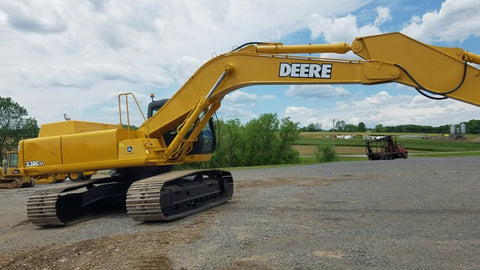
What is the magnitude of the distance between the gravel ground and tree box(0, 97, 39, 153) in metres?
52.1

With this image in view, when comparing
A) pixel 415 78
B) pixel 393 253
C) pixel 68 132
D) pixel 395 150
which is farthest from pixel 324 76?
pixel 395 150

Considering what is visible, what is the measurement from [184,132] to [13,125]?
188 ft

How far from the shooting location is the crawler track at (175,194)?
8.03 m

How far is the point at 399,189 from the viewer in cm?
1280

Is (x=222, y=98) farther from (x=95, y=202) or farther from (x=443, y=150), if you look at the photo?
(x=443, y=150)

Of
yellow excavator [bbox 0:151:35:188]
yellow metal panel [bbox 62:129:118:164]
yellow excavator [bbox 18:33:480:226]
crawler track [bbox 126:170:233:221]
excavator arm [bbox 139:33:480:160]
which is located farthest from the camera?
yellow excavator [bbox 0:151:35:188]

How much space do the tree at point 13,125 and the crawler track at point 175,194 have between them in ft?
175

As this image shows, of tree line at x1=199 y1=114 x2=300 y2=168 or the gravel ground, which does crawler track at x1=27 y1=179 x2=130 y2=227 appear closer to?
the gravel ground

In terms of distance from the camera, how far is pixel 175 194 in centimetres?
880

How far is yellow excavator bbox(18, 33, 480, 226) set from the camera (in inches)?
275

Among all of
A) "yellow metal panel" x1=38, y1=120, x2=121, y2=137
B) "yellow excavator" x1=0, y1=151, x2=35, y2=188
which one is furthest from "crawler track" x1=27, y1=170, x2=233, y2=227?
"yellow excavator" x1=0, y1=151, x2=35, y2=188

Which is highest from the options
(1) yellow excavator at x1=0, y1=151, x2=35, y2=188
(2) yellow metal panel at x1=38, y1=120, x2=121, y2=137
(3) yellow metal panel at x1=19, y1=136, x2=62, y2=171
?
(2) yellow metal panel at x1=38, y1=120, x2=121, y2=137

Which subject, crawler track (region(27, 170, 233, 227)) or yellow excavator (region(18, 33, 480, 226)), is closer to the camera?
yellow excavator (region(18, 33, 480, 226))

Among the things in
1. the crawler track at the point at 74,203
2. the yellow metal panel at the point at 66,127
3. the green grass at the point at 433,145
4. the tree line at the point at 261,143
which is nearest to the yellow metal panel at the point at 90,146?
the yellow metal panel at the point at 66,127
